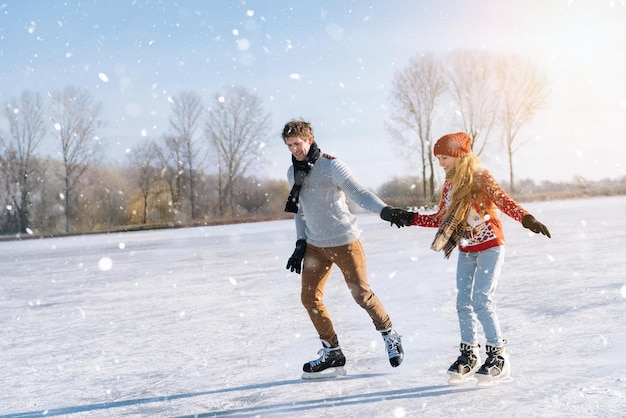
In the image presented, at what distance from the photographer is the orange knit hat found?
3939 mm

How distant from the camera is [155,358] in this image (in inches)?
200

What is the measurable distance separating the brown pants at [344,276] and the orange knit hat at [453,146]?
0.92 m

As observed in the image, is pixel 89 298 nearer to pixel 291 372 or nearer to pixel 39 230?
pixel 291 372

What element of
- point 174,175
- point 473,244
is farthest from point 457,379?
point 174,175

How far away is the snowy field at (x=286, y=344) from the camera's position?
366 cm

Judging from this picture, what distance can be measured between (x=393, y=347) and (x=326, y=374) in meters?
0.50

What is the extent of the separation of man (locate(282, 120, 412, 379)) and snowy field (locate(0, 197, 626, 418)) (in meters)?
0.22

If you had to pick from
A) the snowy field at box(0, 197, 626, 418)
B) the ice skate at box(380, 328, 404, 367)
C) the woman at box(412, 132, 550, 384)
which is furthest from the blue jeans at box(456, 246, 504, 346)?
the ice skate at box(380, 328, 404, 367)

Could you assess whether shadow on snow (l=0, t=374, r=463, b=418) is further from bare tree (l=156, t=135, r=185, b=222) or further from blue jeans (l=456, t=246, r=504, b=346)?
bare tree (l=156, t=135, r=185, b=222)

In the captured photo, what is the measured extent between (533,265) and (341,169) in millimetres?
5916

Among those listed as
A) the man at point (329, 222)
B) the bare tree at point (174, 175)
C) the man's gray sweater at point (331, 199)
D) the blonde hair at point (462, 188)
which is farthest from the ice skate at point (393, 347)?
the bare tree at point (174, 175)

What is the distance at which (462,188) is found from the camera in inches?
153

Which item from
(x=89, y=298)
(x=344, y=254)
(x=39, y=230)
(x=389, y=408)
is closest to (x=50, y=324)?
(x=89, y=298)

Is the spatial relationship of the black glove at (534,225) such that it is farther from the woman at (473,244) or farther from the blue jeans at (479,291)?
the blue jeans at (479,291)
